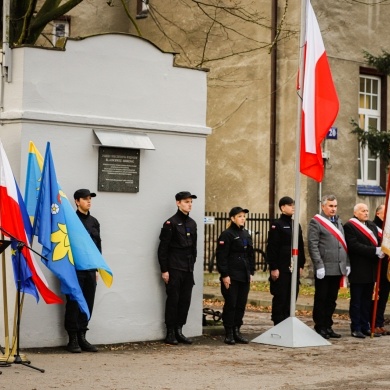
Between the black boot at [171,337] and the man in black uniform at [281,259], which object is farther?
the man in black uniform at [281,259]

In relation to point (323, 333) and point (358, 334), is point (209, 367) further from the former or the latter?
point (358, 334)

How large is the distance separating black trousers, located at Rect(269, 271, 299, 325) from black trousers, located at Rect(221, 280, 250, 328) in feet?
2.27

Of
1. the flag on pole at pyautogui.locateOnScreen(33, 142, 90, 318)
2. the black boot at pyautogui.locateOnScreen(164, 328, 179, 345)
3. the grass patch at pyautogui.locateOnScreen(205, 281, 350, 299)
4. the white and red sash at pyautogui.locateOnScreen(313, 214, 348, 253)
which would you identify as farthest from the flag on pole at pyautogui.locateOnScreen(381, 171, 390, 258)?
the grass patch at pyautogui.locateOnScreen(205, 281, 350, 299)

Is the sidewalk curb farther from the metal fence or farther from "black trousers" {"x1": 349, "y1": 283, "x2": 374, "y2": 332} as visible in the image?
"black trousers" {"x1": 349, "y1": 283, "x2": 374, "y2": 332}

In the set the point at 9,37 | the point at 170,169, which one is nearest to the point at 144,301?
the point at 170,169

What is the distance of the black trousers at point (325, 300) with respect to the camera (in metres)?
15.5

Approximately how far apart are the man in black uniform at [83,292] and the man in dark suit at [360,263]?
412 cm

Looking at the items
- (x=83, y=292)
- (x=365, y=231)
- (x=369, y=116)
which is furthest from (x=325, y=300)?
(x=369, y=116)

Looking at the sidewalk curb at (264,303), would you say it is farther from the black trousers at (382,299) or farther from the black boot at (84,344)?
the black boot at (84,344)

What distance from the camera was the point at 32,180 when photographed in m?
12.5

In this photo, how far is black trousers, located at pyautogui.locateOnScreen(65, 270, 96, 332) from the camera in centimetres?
1320

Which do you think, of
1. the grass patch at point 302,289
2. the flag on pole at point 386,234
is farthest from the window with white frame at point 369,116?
the flag on pole at point 386,234

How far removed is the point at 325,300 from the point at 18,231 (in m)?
5.46

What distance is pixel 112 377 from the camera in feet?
36.8
